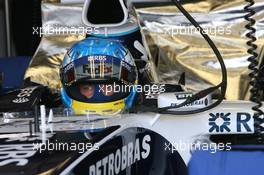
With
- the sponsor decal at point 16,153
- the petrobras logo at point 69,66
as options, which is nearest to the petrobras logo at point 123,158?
the sponsor decal at point 16,153

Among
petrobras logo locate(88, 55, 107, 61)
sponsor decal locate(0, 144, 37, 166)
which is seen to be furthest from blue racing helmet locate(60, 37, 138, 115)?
sponsor decal locate(0, 144, 37, 166)

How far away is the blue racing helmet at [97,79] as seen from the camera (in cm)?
113

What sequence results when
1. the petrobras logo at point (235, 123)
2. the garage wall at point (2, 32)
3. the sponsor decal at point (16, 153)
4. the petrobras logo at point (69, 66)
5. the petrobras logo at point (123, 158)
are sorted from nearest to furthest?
1. the sponsor decal at point (16, 153)
2. the petrobras logo at point (123, 158)
3. the petrobras logo at point (235, 123)
4. the petrobras logo at point (69, 66)
5. the garage wall at point (2, 32)

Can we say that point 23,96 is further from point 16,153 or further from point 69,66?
point 16,153

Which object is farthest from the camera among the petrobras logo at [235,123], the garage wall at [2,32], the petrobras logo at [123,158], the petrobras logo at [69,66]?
the garage wall at [2,32]

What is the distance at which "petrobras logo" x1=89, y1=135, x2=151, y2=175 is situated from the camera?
0.88 meters

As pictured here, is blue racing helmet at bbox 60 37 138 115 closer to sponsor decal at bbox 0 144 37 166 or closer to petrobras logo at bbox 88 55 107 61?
petrobras logo at bbox 88 55 107 61

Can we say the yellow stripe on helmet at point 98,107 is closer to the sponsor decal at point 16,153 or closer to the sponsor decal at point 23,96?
the sponsor decal at point 23,96

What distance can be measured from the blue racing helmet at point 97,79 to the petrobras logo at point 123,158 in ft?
0.36

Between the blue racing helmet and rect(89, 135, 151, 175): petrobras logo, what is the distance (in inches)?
4.3

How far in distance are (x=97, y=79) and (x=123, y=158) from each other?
0.74 feet

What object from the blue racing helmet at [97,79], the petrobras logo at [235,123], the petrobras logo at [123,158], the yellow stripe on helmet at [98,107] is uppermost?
the blue racing helmet at [97,79]

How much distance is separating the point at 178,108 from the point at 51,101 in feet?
1.16

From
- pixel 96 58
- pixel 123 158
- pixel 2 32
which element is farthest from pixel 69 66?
pixel 2 32
